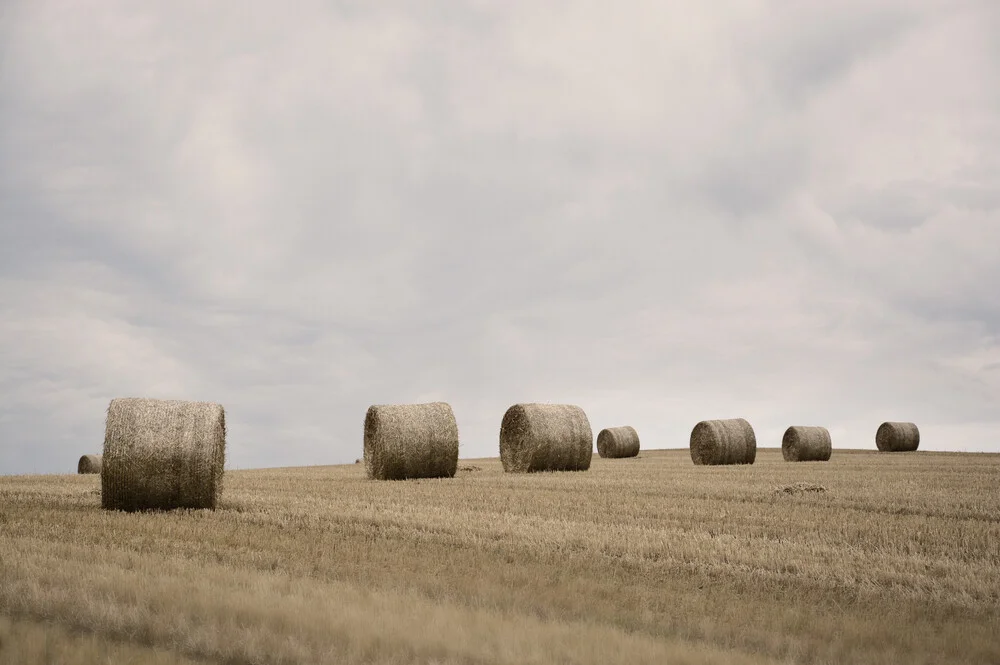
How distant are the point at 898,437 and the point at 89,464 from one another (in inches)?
1227

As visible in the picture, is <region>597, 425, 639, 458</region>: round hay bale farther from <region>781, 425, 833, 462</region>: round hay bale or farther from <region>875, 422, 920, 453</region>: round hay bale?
<region>875, 422, 920, 453</region>: round hay bale

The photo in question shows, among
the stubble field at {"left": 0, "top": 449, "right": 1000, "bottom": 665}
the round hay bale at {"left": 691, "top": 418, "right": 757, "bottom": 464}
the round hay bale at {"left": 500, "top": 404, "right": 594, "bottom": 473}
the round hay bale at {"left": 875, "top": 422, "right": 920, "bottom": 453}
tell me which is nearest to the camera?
the stubble field at {"left": 0, "top": 449, "right": 1000, "bottom": 665}

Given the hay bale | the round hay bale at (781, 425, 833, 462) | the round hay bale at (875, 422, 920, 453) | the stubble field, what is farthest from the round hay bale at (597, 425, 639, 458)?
the hay bale

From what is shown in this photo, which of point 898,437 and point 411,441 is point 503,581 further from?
point 898,437

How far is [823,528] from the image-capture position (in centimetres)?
991

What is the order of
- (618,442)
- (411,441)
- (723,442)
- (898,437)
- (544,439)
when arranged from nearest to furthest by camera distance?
(411,441)
(544,439)
(723,442)
(618,442)
(898,437)

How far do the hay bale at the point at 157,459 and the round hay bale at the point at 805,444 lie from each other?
22540mm

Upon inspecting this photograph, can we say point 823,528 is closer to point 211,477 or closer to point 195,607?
point 195,607

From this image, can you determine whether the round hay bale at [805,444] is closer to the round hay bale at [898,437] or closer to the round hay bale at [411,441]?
the round hay bale at [898,437]

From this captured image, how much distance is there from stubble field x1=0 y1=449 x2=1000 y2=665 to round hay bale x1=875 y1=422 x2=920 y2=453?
25188 mm

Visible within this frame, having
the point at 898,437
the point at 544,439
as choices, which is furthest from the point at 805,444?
the point at 544,439

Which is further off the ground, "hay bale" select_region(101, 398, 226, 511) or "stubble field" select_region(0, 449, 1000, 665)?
"hay bale" select_region(101, 398, 226, 511)

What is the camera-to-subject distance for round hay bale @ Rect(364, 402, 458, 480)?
1791 cm

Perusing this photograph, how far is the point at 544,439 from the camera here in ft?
68.1
